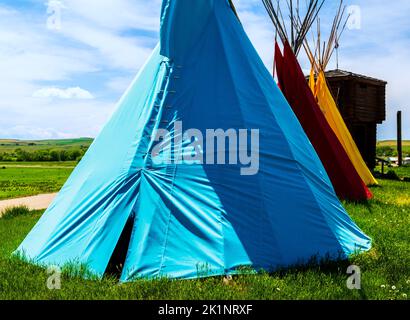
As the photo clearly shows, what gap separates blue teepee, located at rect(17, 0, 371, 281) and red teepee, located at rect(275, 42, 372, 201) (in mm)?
4362

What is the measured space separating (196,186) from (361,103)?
16.1 m

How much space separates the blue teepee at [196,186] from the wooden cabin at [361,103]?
13.9 metres

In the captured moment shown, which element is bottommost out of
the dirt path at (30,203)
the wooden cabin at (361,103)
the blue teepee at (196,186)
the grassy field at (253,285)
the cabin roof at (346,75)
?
the dirt path at (30,203)

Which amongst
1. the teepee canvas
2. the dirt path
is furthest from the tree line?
the teepee canvas

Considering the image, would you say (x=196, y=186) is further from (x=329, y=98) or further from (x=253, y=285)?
(x=329, y=98)

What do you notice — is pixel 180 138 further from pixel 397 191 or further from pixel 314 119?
pixel 397 191

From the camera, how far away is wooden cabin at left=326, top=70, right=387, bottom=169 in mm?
19250

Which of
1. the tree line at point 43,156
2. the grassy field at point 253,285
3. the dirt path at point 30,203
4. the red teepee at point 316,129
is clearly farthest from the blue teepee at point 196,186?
the tree line at point 43,156

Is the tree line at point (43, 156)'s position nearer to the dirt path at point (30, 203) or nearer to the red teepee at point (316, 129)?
the dirt path at point (30, 203)

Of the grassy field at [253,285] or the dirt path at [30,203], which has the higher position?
the grassy field at [253,285]

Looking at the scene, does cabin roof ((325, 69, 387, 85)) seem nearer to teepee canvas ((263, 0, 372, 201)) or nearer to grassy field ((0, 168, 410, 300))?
teepee canvas ((263, 0, 372, 201))

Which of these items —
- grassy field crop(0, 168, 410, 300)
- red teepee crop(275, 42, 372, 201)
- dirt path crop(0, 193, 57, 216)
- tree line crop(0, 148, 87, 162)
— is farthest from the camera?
tree line crop(0, 148, 87, 162)

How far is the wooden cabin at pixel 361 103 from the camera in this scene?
758 inches
